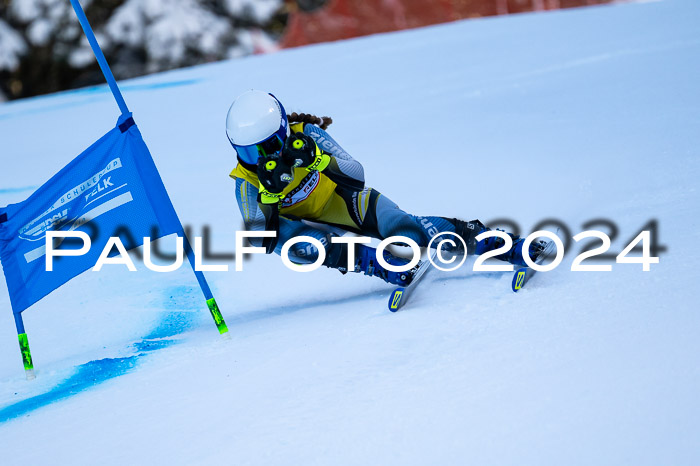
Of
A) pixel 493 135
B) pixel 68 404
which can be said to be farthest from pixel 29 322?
pixel 493 135

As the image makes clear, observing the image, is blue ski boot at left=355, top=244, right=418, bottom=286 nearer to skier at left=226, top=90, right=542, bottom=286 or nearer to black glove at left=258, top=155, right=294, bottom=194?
skier at left=226, top=90, right=542, bottom=286

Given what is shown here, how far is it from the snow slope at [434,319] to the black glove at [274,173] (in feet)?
2.04

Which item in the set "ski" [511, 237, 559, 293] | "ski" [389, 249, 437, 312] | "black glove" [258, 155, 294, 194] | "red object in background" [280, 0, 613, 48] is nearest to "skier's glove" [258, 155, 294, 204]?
"black glove" [258, 155, 294, 194]

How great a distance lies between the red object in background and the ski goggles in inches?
299

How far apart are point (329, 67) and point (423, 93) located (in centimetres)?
184

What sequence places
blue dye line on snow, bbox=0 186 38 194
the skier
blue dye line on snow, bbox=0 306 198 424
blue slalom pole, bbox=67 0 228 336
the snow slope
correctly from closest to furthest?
the snow slope, blue dye line on snow, bbox=0 306 198 424, blue slalom pole, bbox=67 0 228 336, the skier, blue dye line on snow, bbox=0 186 38 194

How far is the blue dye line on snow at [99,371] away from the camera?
3.15 m

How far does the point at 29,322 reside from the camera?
423cm

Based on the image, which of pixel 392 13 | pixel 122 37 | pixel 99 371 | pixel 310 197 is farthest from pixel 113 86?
pixel 122 37

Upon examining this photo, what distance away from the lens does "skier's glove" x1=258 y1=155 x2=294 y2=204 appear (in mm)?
3279

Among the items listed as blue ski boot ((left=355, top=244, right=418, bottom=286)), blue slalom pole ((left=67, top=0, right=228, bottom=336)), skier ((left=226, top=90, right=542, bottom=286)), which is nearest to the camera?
blue slalom pole ((left=67, top=0, right=228, bottom=336))

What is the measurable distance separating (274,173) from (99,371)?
1129 mm

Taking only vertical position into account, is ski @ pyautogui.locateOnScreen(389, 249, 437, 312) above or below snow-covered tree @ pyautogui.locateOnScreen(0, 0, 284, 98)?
above

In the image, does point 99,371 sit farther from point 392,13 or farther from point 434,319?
point 392,13
